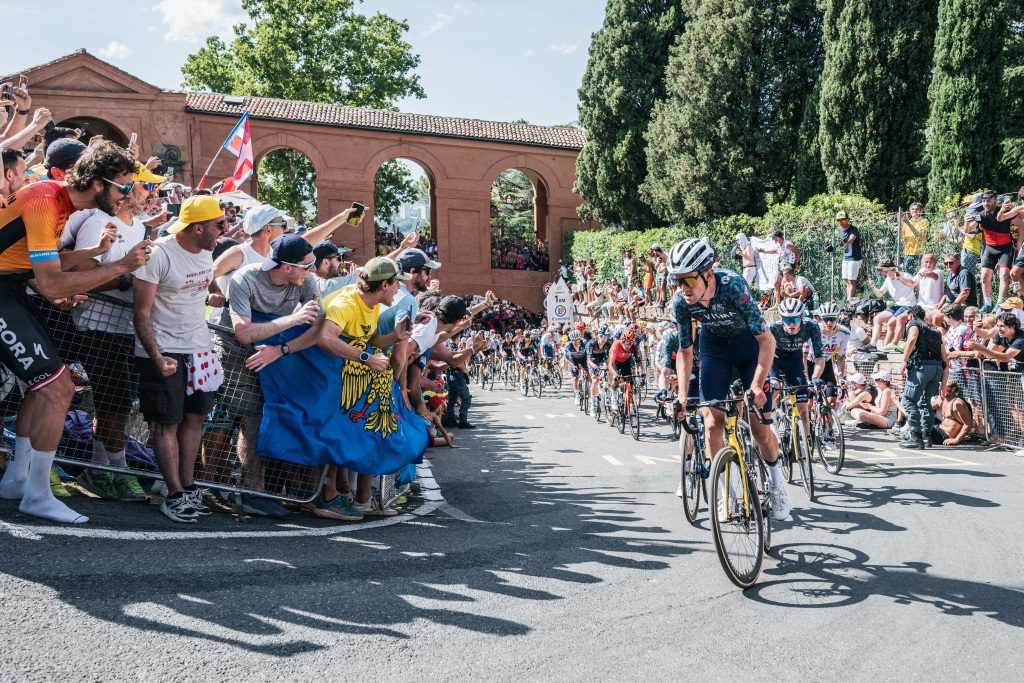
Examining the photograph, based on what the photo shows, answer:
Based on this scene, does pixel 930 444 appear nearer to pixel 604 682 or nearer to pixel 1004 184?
pixel 604 682

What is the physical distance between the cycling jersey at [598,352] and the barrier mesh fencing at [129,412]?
1047 cm

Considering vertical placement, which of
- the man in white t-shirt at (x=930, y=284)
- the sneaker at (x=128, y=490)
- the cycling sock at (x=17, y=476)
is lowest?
the sneaker at (x=128, y=490)

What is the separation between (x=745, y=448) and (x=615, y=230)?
3425cm

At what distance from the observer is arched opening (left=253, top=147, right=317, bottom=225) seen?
5169 centimetres

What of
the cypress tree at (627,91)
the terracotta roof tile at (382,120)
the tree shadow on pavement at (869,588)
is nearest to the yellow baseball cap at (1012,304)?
the tree shadow on pavement at (869,588)

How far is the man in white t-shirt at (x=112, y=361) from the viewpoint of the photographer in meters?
6.00

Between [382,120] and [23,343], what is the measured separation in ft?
126

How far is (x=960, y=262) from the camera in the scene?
17.8m

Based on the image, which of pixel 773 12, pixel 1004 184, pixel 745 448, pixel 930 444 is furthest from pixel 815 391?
pixel 773 12

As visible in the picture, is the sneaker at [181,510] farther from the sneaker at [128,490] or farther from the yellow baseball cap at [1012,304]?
the yellow baseball cap at [1012,304]

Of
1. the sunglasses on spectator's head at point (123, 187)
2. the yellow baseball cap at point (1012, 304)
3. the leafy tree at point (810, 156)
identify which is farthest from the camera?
the leafy tree at point (810, 156)

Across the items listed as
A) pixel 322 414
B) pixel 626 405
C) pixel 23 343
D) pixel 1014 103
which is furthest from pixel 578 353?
pixel 1014 103

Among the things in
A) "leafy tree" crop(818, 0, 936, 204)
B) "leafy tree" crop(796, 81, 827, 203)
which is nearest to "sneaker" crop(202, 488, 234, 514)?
"leafy tree" crop(818, 0, 936, 204)

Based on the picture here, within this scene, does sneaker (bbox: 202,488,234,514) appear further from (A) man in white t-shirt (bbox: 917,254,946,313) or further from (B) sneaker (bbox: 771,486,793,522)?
(A) man in white t-shirt (bbox: 917,254,946,313)
